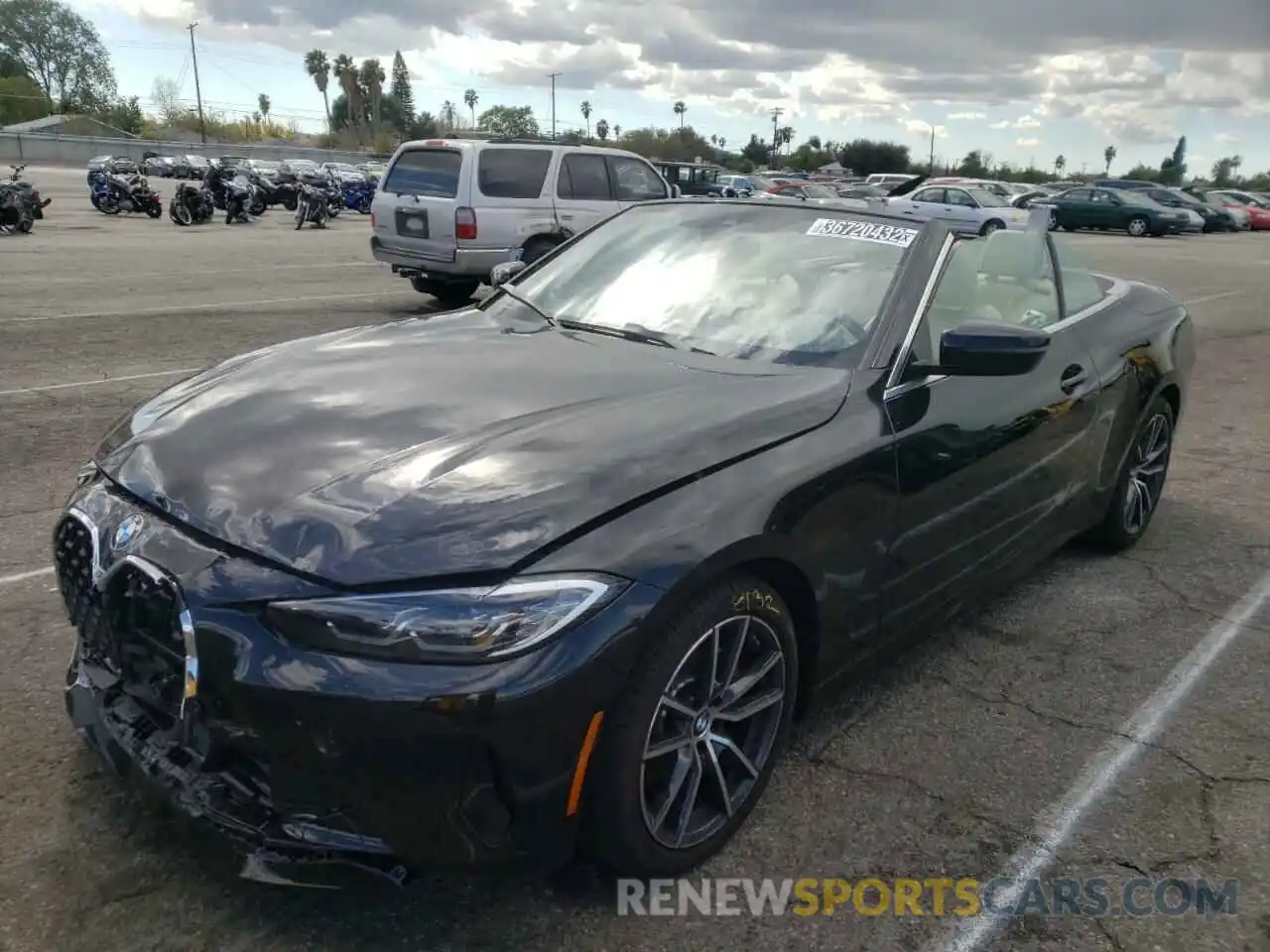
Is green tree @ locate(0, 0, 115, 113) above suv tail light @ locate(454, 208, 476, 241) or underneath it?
above

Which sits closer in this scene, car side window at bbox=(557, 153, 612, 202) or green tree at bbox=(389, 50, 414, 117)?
car side window at bbox=(557, 153, 612, 202)

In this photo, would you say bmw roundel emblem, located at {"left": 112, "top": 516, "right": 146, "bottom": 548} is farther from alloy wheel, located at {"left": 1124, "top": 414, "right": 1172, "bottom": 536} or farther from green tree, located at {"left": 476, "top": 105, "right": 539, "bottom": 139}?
green tree, located at {"left": 476, "top": 105, "right": 539, "bottom": 139}

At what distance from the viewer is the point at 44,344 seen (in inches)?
352

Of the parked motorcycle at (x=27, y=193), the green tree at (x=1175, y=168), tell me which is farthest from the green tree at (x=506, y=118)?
the parked motorcycle at (x=27, y=193)

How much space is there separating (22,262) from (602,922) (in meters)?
16.4

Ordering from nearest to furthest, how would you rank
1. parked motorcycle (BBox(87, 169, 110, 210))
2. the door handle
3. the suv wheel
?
the door handle → the suv wheel → parked motorcycle (BBox(87, 169, 110, 210))

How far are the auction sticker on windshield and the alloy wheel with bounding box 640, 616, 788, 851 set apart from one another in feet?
5.29

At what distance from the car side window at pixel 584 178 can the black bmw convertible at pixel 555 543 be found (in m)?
8.96

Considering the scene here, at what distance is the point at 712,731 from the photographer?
Answer: 257 cm

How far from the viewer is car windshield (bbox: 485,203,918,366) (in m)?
3.34

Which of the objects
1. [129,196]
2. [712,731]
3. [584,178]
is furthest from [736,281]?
[129,196]

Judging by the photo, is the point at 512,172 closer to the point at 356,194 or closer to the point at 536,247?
the point at 536,247

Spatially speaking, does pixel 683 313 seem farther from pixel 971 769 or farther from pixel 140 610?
pixel 140 610

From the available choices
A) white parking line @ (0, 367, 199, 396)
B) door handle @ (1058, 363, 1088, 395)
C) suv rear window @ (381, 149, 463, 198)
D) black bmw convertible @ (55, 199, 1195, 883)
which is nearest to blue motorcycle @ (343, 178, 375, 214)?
suv rear window @ (381, 149, 463, 198)
